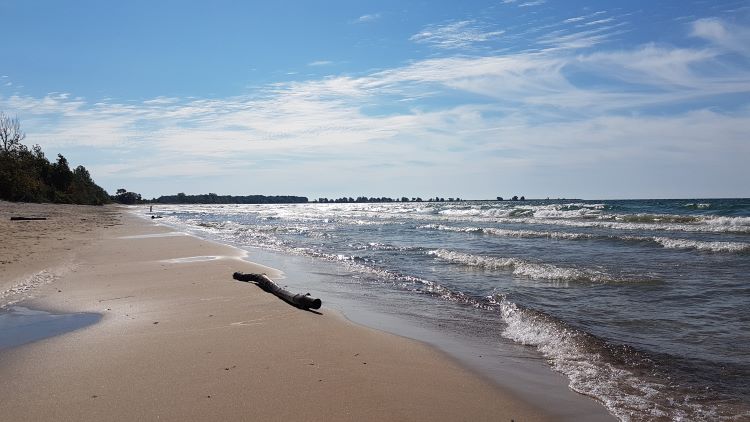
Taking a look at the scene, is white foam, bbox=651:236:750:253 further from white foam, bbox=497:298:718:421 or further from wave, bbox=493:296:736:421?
white foam, bbox=497:298:718:421

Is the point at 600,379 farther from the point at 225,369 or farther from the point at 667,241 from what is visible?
the point at 667,241

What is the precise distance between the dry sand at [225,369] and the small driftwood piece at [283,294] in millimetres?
162

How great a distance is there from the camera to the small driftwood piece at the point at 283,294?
24.2 ft

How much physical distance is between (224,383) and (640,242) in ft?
56.5

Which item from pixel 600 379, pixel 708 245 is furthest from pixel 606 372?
pixel 708 245

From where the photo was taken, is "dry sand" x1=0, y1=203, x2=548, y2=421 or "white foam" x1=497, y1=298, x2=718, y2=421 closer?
"dry sand" x1=0, y1=203, x2=548, y2=421

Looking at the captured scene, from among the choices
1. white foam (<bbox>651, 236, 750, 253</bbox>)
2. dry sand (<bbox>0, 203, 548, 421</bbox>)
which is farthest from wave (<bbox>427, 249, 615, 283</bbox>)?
white foam (<bbox>651, 236, 750, 253</bbox>)

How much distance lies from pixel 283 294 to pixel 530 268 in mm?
6408

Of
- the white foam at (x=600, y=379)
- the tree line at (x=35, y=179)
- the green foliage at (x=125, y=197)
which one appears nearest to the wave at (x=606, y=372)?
the white foam at (x=600, y=379)

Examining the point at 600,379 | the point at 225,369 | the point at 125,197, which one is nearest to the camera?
the point at 225,369

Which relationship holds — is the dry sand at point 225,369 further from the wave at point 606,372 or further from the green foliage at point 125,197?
the green foliage at point 125,197

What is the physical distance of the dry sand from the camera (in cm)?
368

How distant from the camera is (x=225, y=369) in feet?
14.7

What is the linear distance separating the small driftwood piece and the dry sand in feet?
0.53
